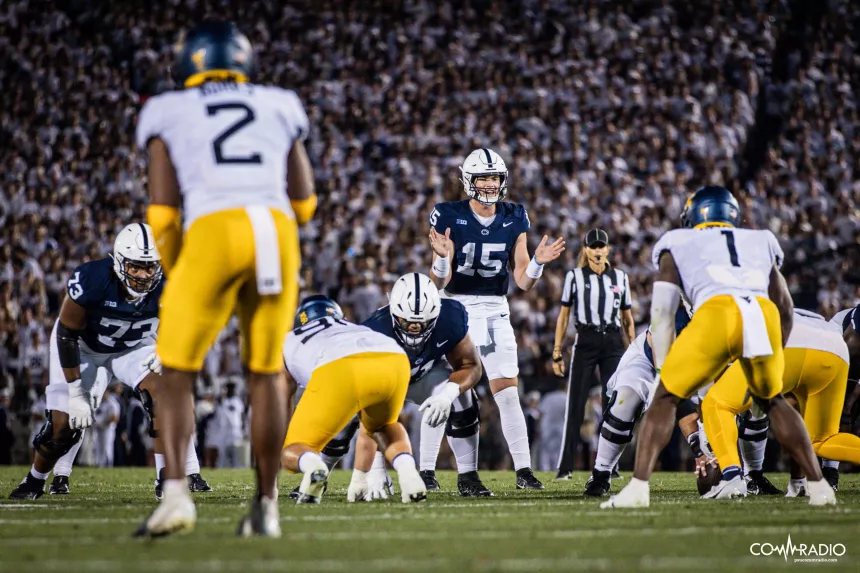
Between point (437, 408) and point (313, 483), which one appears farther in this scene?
point (437, 408)

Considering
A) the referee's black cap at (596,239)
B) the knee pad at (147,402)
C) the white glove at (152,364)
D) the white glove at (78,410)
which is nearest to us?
the white glove at (78,410)

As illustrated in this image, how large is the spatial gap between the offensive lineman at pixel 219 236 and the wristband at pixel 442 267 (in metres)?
3.54

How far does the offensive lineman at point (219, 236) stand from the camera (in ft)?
12.7

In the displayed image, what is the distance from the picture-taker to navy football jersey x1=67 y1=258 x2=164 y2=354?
22.3 ft

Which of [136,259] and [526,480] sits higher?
[136,259]

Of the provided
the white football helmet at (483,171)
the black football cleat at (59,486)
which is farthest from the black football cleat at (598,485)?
the black football cleat at (59,486)

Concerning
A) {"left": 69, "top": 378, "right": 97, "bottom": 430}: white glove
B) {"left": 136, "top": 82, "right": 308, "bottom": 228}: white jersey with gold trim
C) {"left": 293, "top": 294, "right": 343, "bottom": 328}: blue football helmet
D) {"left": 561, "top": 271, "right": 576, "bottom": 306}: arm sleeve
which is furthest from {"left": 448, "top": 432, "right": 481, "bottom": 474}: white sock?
{"left": 136, "top": 82, "right": 308, "bottom": 228}: white jersey with gold trim

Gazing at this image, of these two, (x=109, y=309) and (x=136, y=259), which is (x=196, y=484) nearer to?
(x=109, y=309)

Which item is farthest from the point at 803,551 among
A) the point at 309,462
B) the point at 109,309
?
the point at 109,309

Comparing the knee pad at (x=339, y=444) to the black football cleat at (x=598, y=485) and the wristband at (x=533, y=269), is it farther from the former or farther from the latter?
the wristband at (x=533, y=269)

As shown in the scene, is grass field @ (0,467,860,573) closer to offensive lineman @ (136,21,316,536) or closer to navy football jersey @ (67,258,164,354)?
offensive lineman @ (136,21,316,536)

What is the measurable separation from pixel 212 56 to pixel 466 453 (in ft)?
11.7

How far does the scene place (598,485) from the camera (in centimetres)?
641

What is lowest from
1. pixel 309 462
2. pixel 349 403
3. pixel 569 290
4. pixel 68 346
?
pixel 309 462
